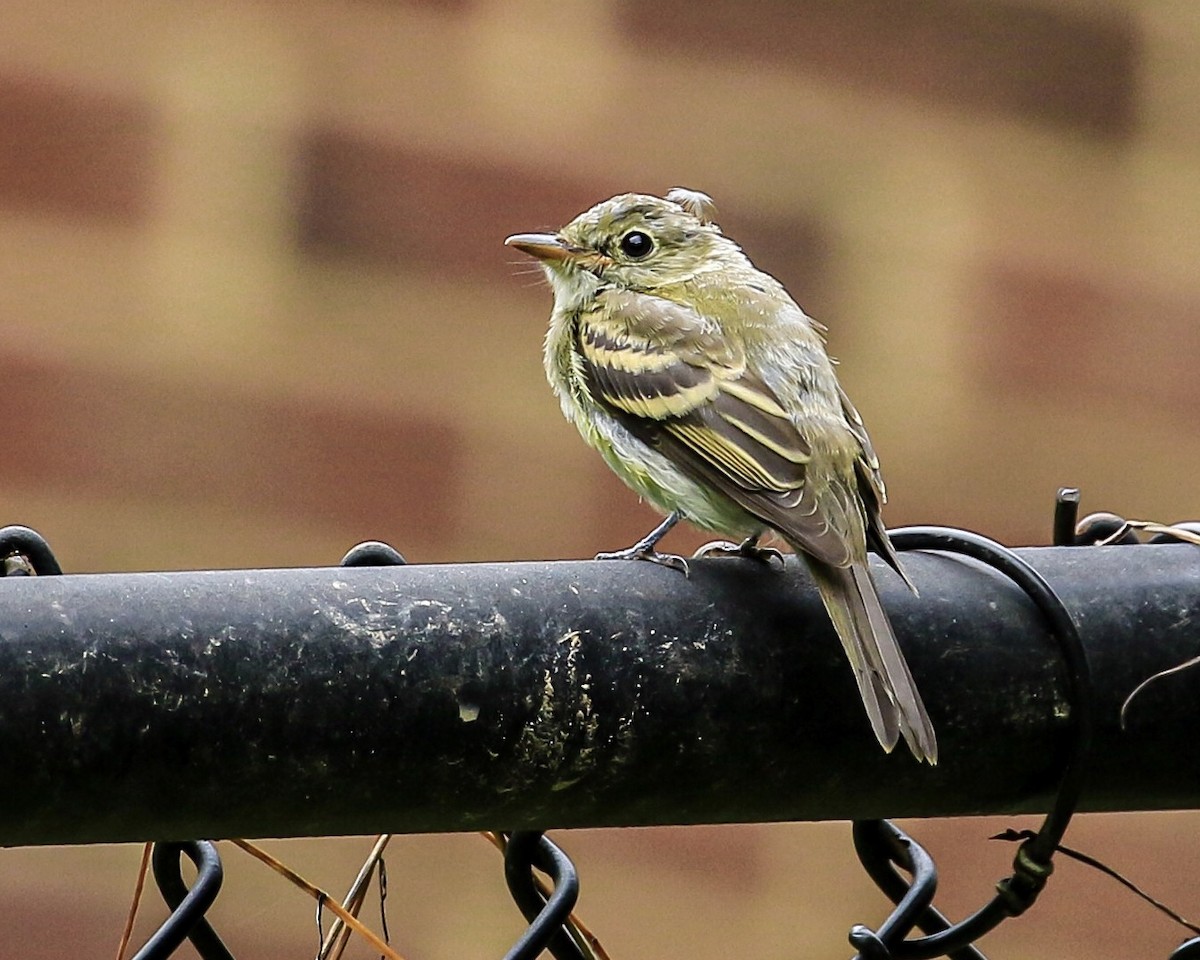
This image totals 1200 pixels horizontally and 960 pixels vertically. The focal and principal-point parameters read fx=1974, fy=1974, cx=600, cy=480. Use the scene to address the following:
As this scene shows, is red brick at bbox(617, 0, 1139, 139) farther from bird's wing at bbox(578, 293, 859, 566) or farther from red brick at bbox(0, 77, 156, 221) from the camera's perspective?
red brick at bbox(0, 77, 156, 221)

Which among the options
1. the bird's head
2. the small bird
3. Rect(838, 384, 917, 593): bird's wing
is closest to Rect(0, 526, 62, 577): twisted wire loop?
the small bird

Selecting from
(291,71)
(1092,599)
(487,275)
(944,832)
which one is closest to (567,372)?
(487,275)

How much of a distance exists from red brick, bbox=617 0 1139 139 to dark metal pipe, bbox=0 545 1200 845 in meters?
2.06

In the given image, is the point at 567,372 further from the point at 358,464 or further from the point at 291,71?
the point at 291,71

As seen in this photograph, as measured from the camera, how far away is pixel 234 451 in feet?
11.2

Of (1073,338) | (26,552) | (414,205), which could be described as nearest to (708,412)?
(414,205)

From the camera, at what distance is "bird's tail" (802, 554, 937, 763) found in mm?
1705

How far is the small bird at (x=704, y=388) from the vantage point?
2.86m

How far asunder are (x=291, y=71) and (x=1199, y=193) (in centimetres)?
184

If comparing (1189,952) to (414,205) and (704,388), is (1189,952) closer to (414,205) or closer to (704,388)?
(704,388)

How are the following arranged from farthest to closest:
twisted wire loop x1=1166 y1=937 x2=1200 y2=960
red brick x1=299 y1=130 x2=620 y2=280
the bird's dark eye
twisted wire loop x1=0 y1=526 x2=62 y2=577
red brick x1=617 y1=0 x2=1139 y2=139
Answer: the bird's dark eye
red brick x1=617 y1=0 x2=1139 y2=139
red brick x1=299 y1=130 x2=620 y2=280
twisted wire loop x1=1166 y1=937 x2=1200 y2=960
twisted wire loop x1=0 y1=526 x2=62 y2=577

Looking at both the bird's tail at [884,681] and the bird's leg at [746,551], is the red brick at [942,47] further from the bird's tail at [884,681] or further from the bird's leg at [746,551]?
the bird's tail at [884,681]

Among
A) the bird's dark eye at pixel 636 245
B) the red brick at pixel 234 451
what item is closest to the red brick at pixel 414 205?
the red brick at pixel 234 451

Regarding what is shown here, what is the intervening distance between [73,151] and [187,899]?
68.0 inches
